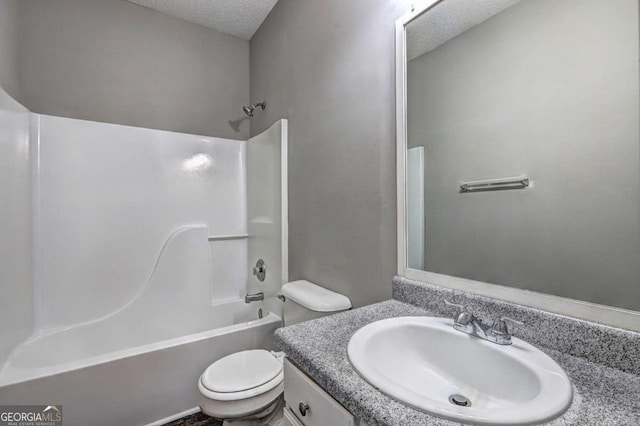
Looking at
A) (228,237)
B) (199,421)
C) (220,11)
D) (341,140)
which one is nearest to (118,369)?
(199,421)

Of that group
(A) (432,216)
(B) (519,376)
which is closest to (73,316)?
(A) (432,216)

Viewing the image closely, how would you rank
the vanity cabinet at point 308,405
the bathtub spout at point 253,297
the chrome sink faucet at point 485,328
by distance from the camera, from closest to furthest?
the vanity cabinet at point 308,405
the chrome sink faucet at point 485,328
the bathtub spout at point 253,297

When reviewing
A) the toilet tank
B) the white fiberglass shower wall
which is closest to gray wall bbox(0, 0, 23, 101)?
the white fiberglass shower wall

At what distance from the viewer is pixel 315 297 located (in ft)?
4.81

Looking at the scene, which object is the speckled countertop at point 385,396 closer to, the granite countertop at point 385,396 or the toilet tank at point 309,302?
the granite countertop at point 385,396

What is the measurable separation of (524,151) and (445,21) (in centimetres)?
59

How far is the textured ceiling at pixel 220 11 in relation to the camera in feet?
7.20

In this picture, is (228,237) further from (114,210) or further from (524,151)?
(524,151)

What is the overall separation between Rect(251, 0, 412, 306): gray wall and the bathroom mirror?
11 cm

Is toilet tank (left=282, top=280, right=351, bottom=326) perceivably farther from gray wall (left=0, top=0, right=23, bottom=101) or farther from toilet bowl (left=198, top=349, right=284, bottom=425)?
gray wall (left=0, top=0, right=23, bottom=101)

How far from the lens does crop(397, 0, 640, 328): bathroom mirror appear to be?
67cm

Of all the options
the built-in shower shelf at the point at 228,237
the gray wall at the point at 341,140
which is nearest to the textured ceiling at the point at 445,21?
the gray wall at the point at 341,140

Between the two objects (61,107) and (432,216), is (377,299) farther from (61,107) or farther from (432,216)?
(61,107)

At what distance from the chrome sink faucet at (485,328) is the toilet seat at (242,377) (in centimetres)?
95
